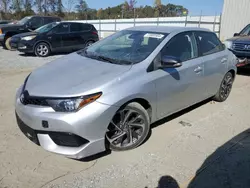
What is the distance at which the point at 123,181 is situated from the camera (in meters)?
2.61

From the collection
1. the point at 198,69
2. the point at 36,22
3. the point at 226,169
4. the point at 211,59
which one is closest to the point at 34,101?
the point at 226,169

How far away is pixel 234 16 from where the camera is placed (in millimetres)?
15641

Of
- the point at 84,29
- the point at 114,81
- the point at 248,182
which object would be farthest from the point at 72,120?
the point at 84,29

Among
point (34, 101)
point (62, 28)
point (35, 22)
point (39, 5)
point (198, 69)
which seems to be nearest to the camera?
point (34, 101)

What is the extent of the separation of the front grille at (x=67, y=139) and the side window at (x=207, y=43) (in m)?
2.61

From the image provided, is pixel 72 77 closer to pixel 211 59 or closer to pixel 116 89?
pixel 116 89

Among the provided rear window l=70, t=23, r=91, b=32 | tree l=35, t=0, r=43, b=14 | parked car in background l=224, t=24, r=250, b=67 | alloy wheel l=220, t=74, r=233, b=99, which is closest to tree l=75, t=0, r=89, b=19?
tree l=35, t=0, r=43, b=14

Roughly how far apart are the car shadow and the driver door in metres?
0.90

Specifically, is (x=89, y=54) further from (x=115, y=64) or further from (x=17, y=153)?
(x=17, y=153)

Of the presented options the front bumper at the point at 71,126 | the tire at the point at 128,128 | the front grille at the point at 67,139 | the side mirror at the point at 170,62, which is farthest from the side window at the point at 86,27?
the front grille at the point at 67,139

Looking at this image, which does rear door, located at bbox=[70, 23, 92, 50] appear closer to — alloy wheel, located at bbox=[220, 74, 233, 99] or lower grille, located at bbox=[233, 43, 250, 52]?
lower grille, located at bbox=[233, 43, 250, 52]

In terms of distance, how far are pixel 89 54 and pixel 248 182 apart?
281 cm

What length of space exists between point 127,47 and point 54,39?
772 centimetres

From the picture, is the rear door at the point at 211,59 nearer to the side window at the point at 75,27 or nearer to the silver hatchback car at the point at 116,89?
the silver hatchback car at the point at 116,89
